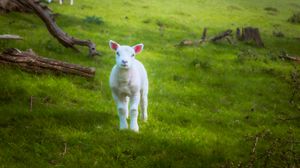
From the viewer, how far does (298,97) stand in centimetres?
1494

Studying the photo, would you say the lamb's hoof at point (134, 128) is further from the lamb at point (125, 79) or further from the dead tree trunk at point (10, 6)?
the dead tree trunk at point (10, 6)

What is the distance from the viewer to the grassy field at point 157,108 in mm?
7949

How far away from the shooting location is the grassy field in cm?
795

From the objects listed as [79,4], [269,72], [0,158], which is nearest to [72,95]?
[0,158]

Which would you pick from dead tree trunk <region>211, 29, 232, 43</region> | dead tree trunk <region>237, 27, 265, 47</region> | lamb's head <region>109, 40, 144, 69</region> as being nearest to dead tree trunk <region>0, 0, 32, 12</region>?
dead tree trunk <region>211, 29, 232, 43</region>

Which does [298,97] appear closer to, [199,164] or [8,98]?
[199,164]

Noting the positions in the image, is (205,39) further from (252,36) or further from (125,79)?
(125,79)

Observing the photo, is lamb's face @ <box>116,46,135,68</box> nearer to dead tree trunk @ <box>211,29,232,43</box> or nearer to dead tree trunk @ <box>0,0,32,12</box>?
dead tree trunk @ <box>0,0,32,12</box>

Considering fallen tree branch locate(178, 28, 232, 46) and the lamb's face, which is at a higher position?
the lamb's face

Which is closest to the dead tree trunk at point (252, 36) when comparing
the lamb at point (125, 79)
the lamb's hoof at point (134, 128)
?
the lamb at point (125, 79)

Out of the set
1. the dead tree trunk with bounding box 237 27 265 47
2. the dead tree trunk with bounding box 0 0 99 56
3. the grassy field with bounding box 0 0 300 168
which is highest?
the dead tree trunk with bounding box 0 0 99 56

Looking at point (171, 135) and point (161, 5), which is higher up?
point (161, 5)

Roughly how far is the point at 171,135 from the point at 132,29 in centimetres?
1653

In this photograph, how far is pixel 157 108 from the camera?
37.9 ft
